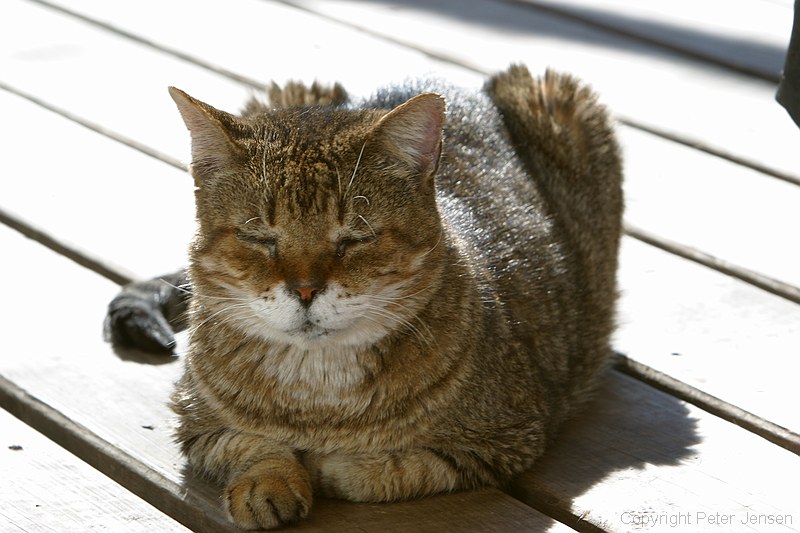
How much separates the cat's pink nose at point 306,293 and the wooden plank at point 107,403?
1.48ft

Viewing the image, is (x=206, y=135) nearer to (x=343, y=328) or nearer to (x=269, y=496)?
(x=343, y=328)

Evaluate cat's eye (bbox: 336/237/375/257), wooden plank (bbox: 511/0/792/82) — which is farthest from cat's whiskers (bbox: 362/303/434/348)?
wooden plank (bbox: 511/0/792/82)

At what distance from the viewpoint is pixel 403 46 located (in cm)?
506

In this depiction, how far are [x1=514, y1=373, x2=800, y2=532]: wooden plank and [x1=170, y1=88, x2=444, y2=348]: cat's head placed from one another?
17.7 inches

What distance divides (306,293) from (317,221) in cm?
14

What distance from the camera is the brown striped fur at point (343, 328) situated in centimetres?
249

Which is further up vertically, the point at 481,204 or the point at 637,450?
the point at 481,204

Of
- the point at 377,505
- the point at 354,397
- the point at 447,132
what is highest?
the point at 447,132

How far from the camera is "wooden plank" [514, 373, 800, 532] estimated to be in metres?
2.61

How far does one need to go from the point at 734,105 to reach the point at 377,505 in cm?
250

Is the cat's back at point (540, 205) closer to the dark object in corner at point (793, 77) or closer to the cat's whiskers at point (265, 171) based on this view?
the cat's whiskers at point (265, 171)

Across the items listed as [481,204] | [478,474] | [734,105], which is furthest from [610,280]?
[734,105]

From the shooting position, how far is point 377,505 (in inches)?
104

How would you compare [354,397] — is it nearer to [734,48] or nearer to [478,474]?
[478,474]
